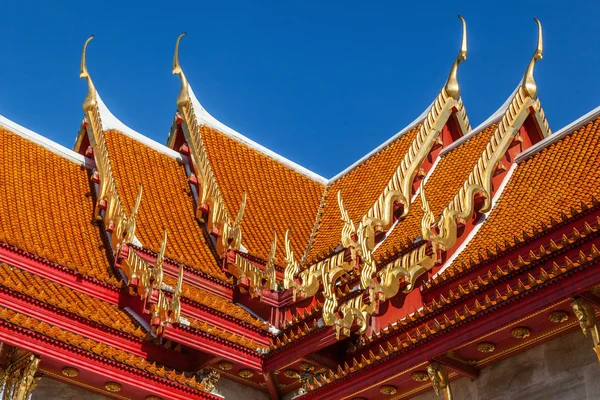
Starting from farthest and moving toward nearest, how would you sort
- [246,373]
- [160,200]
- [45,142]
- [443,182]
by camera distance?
[45,142] → [160,200] → [443,182] → [246,373]

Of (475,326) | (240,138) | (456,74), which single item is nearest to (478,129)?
(456,74)

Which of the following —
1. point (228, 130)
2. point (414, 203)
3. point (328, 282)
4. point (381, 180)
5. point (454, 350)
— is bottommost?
point (454, 350)

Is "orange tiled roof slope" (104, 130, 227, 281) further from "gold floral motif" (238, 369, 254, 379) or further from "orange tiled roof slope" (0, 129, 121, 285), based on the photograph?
"gold floral motif" (238, 369, 254, 379)

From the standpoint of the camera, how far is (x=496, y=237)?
14727mm

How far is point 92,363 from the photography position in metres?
12.3

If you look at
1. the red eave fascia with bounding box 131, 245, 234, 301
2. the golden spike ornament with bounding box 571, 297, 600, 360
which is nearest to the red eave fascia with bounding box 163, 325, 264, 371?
the red eave fascia with bounding box 131, 245, 234, 301

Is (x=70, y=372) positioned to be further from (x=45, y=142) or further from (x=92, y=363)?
(x=45, y=142)

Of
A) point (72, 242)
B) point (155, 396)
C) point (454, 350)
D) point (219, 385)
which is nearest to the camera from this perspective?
point (454, 350)

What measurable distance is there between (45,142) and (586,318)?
10208 millimetres

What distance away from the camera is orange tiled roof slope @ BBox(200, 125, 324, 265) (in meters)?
17.8

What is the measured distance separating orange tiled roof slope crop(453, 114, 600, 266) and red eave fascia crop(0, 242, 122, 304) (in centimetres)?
431

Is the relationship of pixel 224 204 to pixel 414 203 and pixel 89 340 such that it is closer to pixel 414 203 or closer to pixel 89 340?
pixel 414 203

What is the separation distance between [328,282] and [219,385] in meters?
1.78

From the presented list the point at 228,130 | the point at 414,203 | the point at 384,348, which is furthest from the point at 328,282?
the point at 228,130
